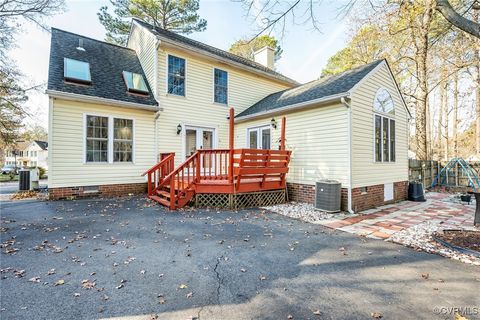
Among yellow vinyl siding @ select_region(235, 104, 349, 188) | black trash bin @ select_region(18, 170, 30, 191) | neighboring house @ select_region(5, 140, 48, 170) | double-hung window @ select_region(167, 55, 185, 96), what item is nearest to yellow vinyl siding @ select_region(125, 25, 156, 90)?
double-hung window @ select_region(167, 55, 185, 96)

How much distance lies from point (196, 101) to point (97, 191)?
5.13m

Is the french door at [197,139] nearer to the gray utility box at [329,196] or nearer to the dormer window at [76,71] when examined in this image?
the dormer window at [76,71]

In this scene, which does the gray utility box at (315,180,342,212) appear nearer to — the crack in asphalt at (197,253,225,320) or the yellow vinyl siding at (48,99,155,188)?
Result: the crack in asphalt at (197,253,225,320)

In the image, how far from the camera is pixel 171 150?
938cm

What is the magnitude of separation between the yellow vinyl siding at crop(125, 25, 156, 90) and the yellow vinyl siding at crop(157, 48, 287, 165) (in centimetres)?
46

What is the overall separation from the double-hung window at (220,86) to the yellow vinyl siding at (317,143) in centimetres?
321

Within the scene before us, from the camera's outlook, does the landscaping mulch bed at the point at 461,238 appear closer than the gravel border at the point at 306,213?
Yes

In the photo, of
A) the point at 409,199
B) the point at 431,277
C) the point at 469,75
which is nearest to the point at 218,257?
the point at 431,277

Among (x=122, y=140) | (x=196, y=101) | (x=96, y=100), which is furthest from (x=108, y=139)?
(x=196, y=101)

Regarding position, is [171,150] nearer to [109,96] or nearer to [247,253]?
[109,96]

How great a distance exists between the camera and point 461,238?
430cm

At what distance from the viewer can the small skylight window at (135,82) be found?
351 inches

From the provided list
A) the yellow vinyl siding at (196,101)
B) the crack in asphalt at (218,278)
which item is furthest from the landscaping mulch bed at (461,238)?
the yellow vinyl siding at (196,101)

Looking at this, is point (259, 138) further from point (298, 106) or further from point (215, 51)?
point (215, 51)
